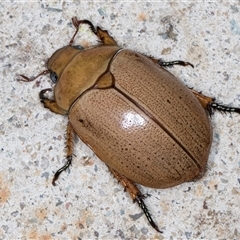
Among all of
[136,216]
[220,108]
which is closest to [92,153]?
[136,216]

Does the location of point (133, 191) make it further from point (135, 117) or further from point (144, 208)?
point (135, 117)

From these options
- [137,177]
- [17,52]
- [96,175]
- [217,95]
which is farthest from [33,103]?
[217,95]

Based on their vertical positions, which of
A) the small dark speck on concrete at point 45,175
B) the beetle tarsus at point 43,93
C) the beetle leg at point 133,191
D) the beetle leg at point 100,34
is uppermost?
the beetle leg at point 100,34

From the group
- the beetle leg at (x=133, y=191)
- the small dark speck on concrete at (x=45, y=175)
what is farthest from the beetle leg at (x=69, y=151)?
the beetle leg at (x=133, y=191)

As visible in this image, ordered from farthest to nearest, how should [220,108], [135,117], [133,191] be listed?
1. [220,108]
2. [133,191]
3. [135,117]

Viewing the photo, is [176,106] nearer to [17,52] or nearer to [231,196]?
[231,196]

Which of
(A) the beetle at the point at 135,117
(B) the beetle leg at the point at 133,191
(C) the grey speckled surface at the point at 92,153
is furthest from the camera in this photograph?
(C) the grey speckled surface at the point at 92,153

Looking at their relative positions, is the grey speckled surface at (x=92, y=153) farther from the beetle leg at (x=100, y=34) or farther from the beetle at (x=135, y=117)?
the beetle at (x=135, y=117)
